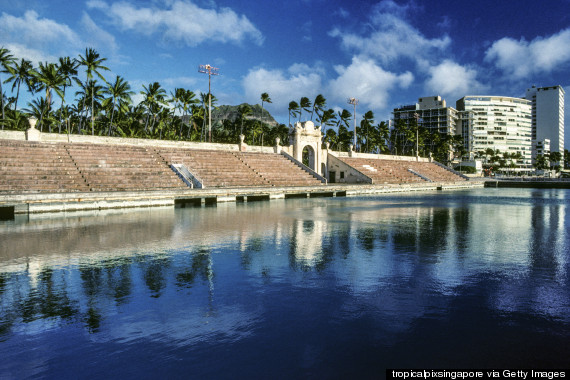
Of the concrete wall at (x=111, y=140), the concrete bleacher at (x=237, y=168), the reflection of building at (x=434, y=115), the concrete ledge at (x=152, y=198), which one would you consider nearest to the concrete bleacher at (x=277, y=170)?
the concrete bleacher at (x=237, y=168)

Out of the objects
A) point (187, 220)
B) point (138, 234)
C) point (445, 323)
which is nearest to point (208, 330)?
point (445, 323)

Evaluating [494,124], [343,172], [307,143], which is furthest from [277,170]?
[494,124]

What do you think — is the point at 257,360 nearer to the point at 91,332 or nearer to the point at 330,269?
the point at 91,332

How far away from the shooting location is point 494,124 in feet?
591

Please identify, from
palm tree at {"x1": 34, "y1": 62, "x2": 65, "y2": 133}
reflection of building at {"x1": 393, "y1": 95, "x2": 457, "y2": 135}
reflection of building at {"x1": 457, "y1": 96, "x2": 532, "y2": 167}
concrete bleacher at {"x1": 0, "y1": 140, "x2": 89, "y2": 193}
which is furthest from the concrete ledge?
reflection of building at {"x1": 457, "y1": 96, "x2": 532, "y2": 167}

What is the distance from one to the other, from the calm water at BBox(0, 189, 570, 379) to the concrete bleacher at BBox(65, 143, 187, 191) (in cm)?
1831

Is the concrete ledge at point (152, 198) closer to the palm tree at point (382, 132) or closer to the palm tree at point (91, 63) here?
the palm tree at point (91, 63)

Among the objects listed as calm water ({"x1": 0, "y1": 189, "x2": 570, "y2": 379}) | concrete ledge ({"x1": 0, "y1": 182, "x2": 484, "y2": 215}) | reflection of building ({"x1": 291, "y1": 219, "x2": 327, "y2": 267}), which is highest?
concrete ledge ({"x1": 0, "y1": 182, "x2": 484, "y2": 215})

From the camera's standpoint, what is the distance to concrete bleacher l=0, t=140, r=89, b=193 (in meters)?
27.0

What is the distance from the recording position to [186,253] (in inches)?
452

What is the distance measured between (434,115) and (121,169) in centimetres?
15740

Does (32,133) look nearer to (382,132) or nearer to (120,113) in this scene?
(120,113)

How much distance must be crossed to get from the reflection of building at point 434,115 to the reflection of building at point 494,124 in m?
11.1

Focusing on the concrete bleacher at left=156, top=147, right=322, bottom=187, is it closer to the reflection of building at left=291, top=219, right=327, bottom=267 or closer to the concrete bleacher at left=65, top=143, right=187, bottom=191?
the concrete bleacher at left=65, top=143, right=187, bottom=191
